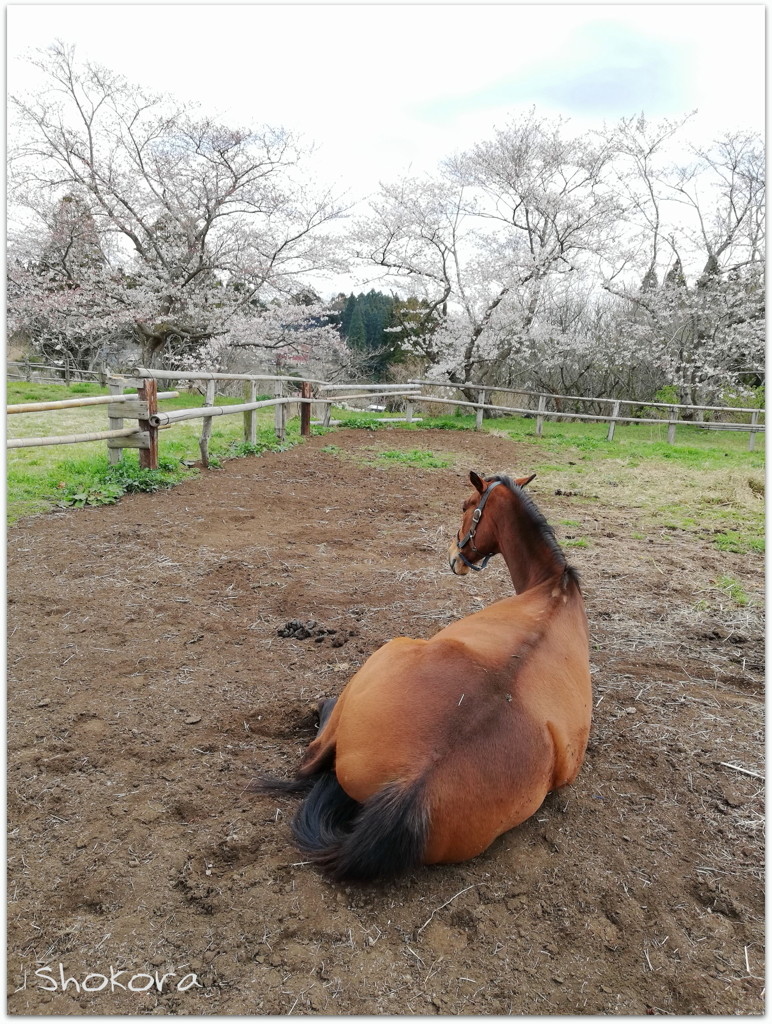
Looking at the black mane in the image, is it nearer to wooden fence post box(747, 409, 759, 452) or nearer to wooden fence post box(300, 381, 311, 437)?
wooden fence post box(300, 381, 311, 437)

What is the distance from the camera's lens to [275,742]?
2.35 metres

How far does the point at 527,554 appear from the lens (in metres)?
2.73

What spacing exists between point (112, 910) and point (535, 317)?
17733mm

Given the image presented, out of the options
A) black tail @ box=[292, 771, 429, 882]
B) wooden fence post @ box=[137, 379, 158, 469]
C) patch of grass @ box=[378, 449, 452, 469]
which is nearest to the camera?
black tail @ box=[292, 771, 429, 882]

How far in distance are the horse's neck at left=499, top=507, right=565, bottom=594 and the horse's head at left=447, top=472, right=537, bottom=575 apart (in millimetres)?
137

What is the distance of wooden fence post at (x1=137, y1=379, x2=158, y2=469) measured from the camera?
616cm

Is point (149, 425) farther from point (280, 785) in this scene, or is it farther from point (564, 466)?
point (564, 466)

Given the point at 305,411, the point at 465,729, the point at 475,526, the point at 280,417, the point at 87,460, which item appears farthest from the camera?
the point at 305,411

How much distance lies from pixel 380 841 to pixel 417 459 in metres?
7.89

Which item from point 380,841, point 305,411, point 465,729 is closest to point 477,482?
point 465,729

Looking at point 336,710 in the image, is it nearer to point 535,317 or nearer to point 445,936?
point 445,936

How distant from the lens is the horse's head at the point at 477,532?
3006 millimetres

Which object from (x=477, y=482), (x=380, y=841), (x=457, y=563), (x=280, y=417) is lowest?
(x=380, y=841)

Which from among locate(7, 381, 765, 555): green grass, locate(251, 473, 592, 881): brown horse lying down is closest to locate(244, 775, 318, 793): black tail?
locate(251, 473, 592, 881): brown horse lying down
